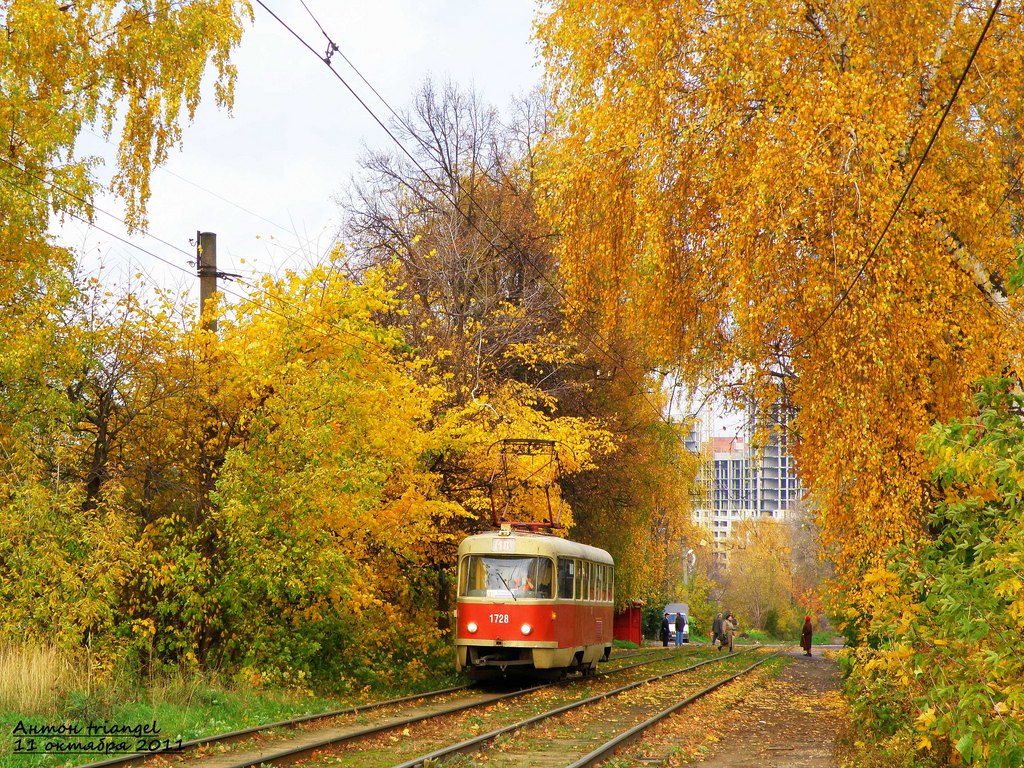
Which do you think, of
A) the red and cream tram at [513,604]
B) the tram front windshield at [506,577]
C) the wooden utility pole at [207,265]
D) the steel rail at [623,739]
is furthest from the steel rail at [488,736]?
the wooden utility pole at [207,265]

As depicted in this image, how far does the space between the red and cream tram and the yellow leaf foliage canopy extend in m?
8.02

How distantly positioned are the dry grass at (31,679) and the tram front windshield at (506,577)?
910 cm

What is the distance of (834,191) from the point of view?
1175 centimetres

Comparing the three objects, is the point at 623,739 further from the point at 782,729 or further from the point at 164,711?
the point at 164,711

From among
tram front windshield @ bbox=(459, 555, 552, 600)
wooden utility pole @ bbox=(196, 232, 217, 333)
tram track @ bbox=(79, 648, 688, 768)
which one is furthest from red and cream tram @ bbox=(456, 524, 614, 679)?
wooden utility pole @ bbox=(196, 232, 217, 333)

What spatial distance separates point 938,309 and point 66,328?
1207cm

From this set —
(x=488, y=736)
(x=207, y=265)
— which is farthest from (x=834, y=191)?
(x=207, y=265)

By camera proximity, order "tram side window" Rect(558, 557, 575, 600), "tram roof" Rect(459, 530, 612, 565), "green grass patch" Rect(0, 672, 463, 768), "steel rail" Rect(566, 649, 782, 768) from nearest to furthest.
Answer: "green grass patch" Rect(0, 672, 463, 768), "steel rail" Rect(566, 649, 782, 768), "tram roof" Rect(459, 530, 612, 565), "tram side window" Rect(558, 557, 575, 600)

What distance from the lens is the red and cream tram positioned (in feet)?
68.4

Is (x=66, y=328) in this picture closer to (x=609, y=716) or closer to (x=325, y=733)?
(x=325, y=733)

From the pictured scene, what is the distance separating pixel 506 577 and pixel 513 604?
1.83 feet

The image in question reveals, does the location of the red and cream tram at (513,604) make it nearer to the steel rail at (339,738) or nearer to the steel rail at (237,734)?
the steel rail at (339,738)

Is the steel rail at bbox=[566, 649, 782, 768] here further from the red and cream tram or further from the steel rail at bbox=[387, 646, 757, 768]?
the red and cream tram

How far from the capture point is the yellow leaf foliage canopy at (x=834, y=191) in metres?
11.5
